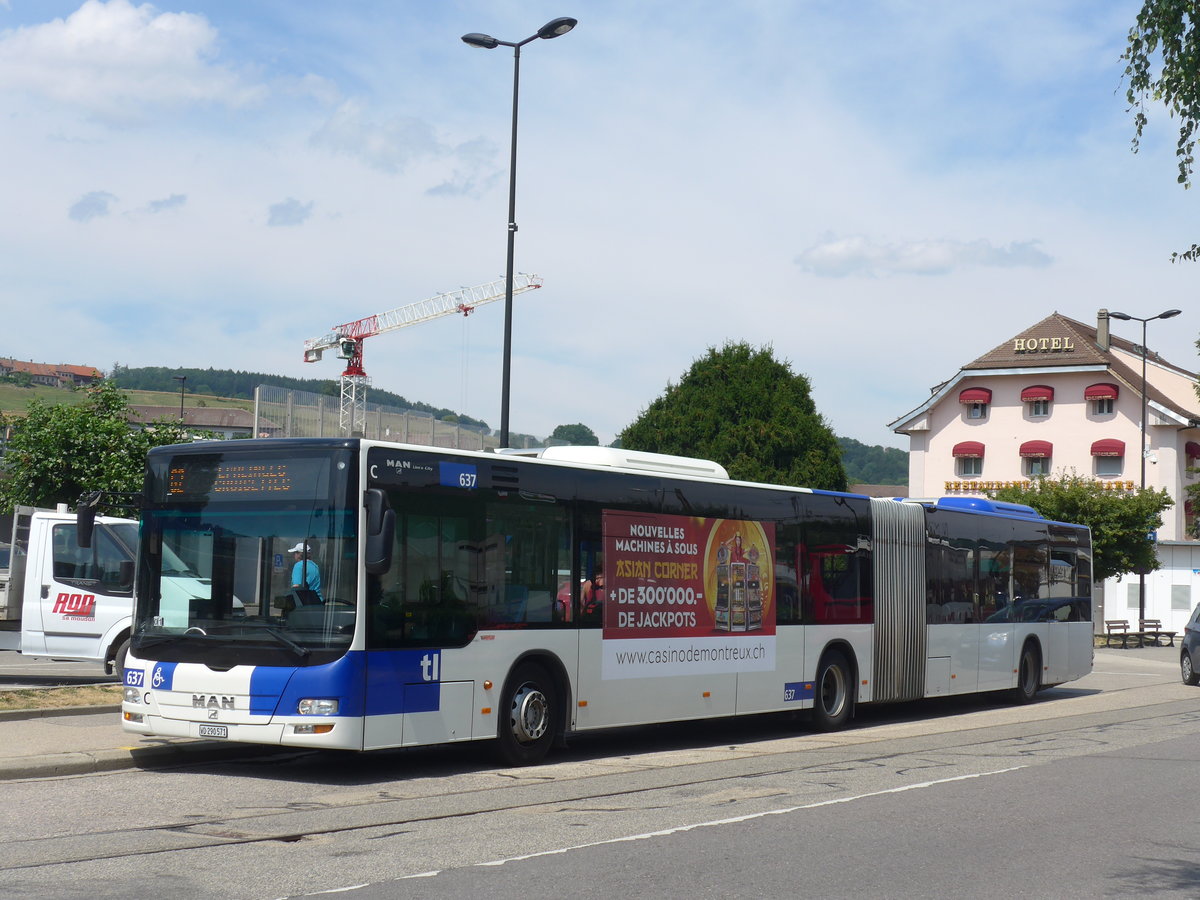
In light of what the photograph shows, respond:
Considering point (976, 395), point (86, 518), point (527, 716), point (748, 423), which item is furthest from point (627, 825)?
point (976, 395)

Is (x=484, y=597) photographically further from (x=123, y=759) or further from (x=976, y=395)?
(x=976, y=395)

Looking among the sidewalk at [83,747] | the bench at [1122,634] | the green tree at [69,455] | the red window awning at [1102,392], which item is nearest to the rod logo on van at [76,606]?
the sidewalk at [83,747]

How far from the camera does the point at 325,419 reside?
1139 inches

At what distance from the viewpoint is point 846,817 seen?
1004 cm

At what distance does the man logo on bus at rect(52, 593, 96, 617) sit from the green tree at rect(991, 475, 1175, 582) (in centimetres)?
3724

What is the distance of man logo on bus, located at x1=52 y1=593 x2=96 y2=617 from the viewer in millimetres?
17891

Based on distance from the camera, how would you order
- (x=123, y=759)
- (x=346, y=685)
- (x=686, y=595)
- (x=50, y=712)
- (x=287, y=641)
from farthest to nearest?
(x=686, y=595) → (x=50, y=712) → (x=123, y=759) → (x=287, y=641) → (x=346, y=685)

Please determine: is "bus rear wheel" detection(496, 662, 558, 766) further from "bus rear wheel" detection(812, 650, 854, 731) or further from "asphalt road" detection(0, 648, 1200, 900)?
"bus rear wheel" detection(812, 650, 854, 731)

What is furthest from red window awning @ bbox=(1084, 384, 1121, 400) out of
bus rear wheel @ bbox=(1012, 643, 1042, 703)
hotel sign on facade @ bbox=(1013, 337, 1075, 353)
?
bus rear wheel @ bbox=(1012, 643, 1042, 703)

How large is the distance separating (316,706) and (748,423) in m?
40.0

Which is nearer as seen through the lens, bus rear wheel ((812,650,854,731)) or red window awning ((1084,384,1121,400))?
bus rear wheel ((812,650,854,731))

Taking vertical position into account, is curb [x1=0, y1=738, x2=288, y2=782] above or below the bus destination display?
below

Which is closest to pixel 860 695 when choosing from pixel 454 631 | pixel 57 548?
pixel 454 631

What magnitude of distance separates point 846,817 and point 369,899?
14.4ft
